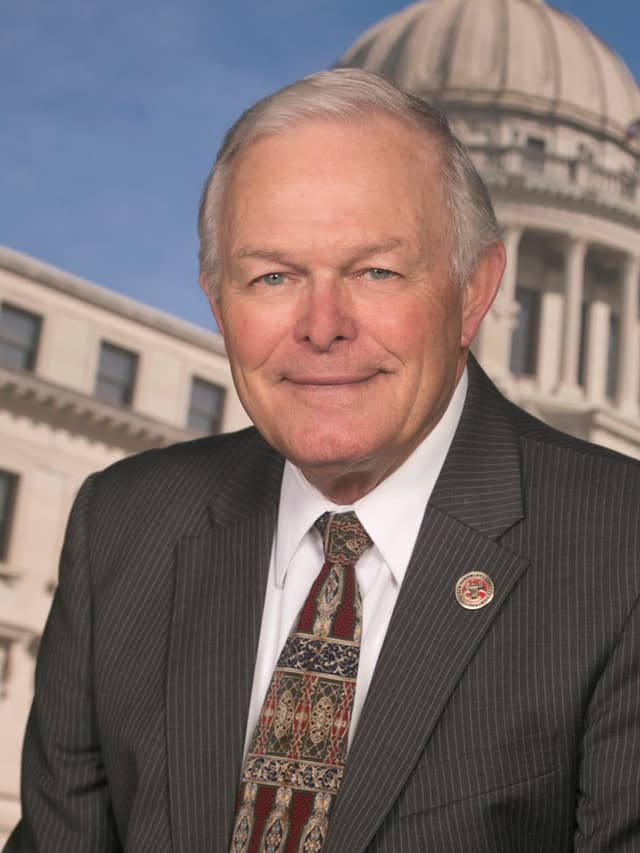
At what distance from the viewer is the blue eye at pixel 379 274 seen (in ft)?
9.82

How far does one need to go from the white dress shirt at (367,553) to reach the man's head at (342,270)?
0.08 m

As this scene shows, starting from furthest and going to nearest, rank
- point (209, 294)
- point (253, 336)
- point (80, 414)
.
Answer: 1. point (80, 414)
2. point (209, 294)
3. point (253, 336)

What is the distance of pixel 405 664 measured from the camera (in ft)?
9.70

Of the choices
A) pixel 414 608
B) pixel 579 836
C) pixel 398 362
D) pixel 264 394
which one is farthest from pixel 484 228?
pixel 579 836

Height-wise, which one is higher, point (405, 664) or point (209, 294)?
point (209, 294)

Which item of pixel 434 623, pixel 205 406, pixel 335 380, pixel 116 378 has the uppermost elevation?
pixel 116 378

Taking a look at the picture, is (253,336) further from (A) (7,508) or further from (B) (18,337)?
(B) (18,337)

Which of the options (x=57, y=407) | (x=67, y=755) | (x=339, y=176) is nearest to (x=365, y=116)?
(x=339, y=176)

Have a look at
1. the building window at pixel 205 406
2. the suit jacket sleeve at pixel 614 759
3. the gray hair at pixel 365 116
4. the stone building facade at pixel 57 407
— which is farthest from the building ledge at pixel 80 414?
the suit jacket sleeve at pixel 614 759

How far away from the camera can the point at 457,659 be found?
9.63 feet

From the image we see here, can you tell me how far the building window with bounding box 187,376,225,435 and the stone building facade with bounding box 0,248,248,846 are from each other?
0.14ft

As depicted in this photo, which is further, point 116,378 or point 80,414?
point 116,378

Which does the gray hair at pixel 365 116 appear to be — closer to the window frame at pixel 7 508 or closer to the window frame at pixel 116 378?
the window frame at pixel 7 508

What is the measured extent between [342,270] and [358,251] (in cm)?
5
